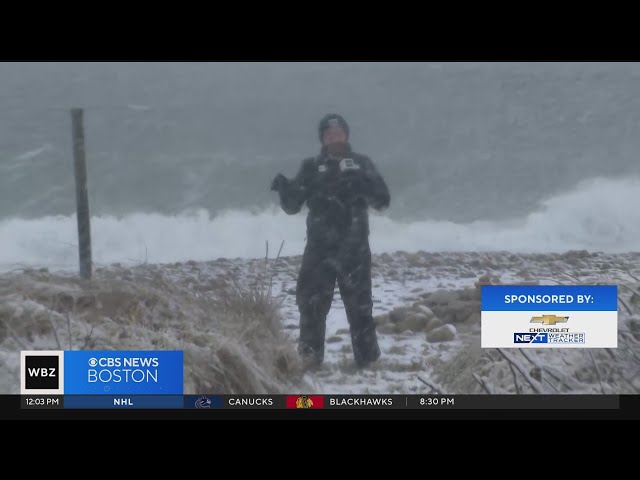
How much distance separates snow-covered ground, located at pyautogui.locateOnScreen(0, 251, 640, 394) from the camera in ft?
10.8

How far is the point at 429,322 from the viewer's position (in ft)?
11.4

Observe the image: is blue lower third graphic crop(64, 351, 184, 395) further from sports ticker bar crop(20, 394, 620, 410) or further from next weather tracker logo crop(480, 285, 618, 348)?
next weather tracker logo crop(480, 285, 618, 348)

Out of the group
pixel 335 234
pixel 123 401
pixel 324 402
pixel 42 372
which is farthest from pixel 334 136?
pixel 42 372

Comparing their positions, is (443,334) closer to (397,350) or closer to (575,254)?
(397,350)

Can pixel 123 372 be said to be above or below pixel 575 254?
below

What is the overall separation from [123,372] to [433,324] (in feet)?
4.81

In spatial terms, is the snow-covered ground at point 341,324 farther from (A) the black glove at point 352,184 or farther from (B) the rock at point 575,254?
(A) the black glove at point 352,184

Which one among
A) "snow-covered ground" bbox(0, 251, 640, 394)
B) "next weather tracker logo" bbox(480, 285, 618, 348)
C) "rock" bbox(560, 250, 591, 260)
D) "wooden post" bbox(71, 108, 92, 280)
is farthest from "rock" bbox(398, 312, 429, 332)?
"wooden post" bbox(71, 108, 92, 280)

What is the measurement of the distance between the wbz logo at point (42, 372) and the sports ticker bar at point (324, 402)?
0.04 metres

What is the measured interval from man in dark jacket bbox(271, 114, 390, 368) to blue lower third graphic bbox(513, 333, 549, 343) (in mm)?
644

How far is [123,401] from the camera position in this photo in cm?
329

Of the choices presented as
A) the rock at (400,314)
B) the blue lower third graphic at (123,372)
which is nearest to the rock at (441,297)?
the rock at (400,314)

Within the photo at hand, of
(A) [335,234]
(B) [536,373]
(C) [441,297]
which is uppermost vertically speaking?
(A) [335,234]

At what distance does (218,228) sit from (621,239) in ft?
6.29
